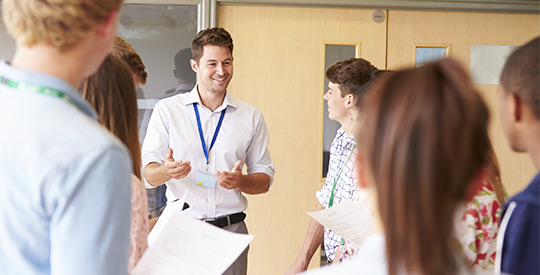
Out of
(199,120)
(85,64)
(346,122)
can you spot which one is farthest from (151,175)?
(85,64)

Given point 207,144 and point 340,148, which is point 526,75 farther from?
point 207,144

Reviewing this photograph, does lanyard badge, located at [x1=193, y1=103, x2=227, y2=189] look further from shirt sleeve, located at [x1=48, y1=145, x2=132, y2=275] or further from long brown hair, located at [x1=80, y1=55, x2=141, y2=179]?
shirt sleeve, located at [x1=48, y1=145, x2=132, y2=275]

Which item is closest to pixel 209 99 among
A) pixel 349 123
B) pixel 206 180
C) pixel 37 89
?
pixel 206 180

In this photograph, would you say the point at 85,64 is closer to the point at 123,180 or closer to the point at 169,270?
the point at 123,180

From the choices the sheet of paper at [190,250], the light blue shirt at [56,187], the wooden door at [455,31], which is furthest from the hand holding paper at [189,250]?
the wooden door at [455,31]

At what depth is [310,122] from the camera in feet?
10.6

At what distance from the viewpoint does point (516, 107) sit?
1052mm

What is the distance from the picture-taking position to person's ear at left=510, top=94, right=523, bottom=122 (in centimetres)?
105

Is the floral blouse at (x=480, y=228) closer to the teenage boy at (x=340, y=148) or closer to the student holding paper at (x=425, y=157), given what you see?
the student holding paper at (x=425, y=157)

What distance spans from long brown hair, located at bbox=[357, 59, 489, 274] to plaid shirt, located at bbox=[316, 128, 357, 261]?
1.20 m

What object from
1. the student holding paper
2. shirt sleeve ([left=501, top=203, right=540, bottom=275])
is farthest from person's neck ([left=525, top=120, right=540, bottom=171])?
the student holding paper

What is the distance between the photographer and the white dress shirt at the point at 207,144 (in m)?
2.31

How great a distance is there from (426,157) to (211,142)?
72.4 inches

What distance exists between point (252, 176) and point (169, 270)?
1.26 m
